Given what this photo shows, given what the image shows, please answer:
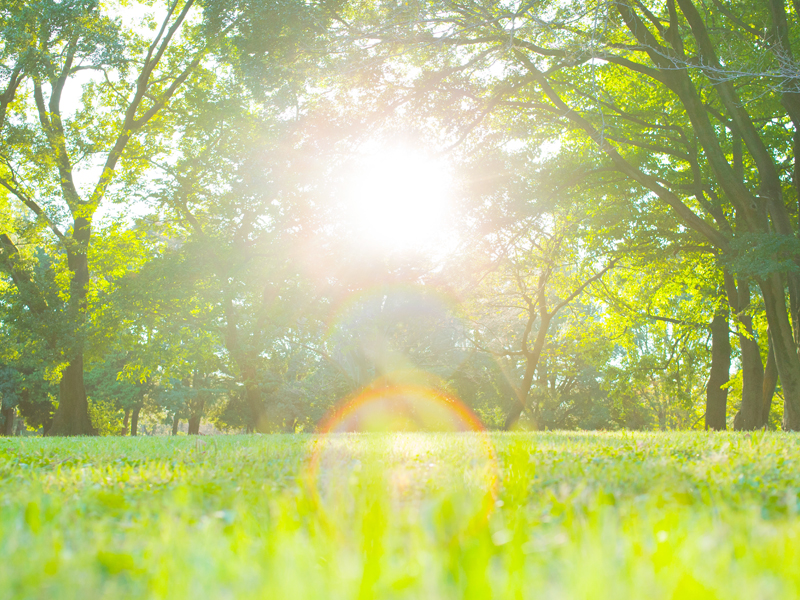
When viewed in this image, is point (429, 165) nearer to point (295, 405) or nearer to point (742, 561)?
point (742, 561)

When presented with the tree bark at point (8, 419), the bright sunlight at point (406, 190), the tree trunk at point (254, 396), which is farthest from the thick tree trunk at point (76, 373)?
the tree bark at point (8, 419)

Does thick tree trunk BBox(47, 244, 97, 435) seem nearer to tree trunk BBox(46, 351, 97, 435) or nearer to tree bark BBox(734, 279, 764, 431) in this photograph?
tree trunk BBox(46, 351, 97, 435)

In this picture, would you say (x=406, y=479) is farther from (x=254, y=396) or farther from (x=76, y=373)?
(x=254, y=396)

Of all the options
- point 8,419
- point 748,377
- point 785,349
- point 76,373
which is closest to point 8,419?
point 8,419

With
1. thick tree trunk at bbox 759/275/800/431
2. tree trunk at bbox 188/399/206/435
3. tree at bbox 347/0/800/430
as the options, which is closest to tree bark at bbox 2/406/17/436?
tree trunk at bbox 188/399/206/435

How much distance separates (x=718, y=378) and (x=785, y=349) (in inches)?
300

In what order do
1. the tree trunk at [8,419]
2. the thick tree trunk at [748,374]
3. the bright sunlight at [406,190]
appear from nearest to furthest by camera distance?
the bright sunlight at [406,190] → the thick tree trunk at [748,374] → the tree trunk at [8,419]

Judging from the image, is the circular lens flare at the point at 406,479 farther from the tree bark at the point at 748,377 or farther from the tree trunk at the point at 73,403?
the tree trunk at the point at 73,403

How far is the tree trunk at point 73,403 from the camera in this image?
68.6ft

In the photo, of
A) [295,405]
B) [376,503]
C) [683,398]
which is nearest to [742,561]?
[376,503]

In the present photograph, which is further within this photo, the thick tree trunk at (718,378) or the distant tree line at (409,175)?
the thick tree trunk at (718,378)

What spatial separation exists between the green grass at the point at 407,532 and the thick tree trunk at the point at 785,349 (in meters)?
11.3

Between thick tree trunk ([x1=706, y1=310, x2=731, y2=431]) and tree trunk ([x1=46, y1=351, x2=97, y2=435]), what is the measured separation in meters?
23.2

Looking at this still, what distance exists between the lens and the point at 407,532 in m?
2.33
